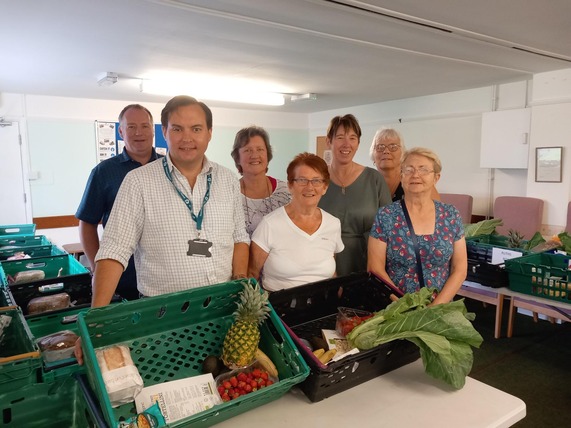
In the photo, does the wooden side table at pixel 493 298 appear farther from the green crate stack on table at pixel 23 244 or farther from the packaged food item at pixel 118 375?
the green crate stack on table at pixel 23 244

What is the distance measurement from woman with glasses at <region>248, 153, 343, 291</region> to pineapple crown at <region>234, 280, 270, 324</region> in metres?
0.51

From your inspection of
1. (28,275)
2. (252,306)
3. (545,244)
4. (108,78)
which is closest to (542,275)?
(545,244)

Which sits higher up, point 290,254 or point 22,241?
point 290,254

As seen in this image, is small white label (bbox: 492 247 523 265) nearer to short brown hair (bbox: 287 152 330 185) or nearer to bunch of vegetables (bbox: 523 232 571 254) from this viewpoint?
bunch of vegetables (bbox: 523 232 571 254)

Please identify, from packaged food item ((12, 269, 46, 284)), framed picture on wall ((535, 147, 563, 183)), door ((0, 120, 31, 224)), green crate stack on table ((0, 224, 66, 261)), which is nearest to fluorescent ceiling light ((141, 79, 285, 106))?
green crate stack on table ((0, 224, 66, 261))

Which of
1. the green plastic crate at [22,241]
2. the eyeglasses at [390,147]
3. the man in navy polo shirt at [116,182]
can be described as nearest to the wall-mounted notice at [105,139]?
the green plastic crate at [22,241]

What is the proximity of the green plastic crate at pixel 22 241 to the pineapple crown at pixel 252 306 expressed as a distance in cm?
325

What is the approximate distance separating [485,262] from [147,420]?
9.42 feet

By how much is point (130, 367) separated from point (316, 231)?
1.04 meters

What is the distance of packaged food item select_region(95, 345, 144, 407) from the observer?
3.43ft

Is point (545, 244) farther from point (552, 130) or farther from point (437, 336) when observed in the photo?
point (437, 336)

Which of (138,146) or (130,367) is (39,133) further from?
(130,367)

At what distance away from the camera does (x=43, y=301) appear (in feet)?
7.34

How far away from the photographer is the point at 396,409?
1.17m
